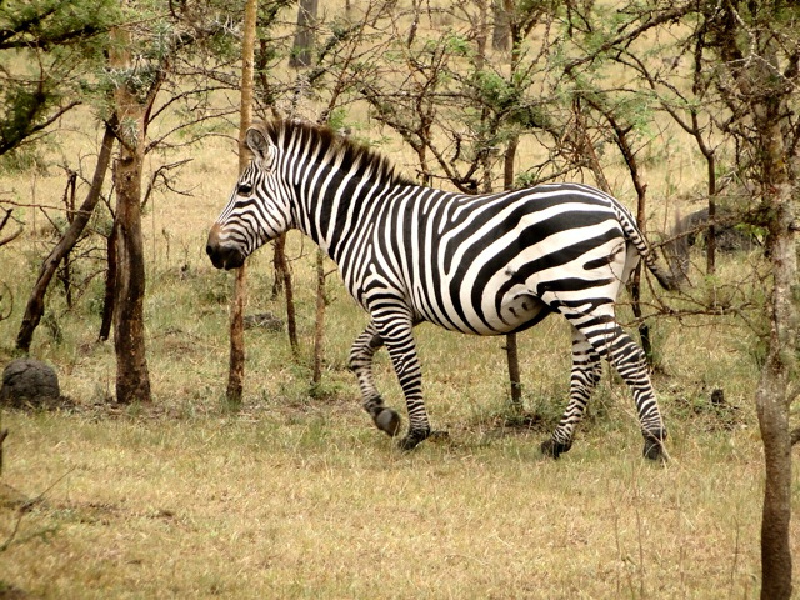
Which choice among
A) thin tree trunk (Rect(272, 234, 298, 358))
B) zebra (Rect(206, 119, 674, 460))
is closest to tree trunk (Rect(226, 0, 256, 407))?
zebra (Rect(206, 119, 674, 460))

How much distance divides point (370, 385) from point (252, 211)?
6.12 ft

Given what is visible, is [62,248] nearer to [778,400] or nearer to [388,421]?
[388,421]

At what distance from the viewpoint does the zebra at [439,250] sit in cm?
870

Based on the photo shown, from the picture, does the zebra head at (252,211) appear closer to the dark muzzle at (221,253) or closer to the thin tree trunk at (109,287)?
the dark muzzle at (221,253)

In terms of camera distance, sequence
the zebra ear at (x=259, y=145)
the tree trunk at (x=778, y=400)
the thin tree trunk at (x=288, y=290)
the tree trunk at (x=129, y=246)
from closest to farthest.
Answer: the tree trunk at (x=778, y=400), the zebra ear at (x=259, y=145), the tree trunk at (x=129, y=246), the thin tree trunk at (x=288, y=290)

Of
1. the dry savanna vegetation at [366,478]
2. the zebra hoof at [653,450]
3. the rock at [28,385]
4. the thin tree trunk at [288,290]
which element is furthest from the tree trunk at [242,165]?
the zebra hoof at [653,450]

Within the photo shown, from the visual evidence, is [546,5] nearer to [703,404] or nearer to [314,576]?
[703,404]

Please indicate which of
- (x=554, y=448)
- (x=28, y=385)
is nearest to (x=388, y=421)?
(x=554, y=448)

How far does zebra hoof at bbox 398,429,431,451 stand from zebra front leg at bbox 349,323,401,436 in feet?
0.57

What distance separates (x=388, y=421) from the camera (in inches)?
382

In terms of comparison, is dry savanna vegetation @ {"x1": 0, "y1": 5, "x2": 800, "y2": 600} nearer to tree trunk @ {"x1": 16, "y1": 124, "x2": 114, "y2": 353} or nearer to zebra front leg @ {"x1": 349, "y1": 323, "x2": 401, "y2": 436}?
zebra front leg @ {"x1": 349, "y1": 323, "x2": 401, "y2": 436}

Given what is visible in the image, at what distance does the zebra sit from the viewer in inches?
343

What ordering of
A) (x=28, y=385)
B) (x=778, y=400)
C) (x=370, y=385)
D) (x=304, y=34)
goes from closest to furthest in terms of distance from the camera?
1. (x=778, y=400)
2. (x=370, y=385)
3. (x=28, y=385)
4. (x=304, y=34)

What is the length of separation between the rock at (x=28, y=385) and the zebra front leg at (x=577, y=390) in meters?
4.45
